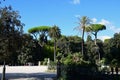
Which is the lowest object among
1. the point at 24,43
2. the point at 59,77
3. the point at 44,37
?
the point at 59,77

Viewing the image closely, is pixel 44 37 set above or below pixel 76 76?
above

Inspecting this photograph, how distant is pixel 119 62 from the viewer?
1247 inches

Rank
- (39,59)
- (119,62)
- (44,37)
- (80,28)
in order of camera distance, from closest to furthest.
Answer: (119,62)
(80,28)
(39,59)
(44,37)

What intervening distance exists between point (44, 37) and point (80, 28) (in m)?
27.5

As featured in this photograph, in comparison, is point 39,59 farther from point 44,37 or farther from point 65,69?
point 65,69

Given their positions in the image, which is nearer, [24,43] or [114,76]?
[24,43]

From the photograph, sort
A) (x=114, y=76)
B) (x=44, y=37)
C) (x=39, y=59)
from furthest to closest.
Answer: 1. (x=44, y=37)
2. (x=39, y=59)
3. (x=114, y=76)

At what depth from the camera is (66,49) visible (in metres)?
100

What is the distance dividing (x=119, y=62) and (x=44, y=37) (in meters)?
75.9

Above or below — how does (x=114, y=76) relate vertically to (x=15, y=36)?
below

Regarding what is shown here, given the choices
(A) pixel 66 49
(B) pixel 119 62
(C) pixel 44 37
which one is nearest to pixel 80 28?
(A) pixel 66 49

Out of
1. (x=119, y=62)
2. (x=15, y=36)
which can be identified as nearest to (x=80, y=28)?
(x=119, y=62)

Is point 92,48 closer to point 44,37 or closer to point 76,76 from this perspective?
point 44,37

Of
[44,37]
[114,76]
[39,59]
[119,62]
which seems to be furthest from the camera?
[44,37]
